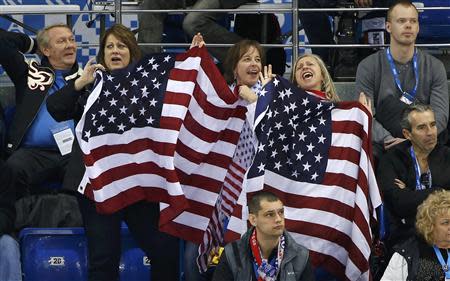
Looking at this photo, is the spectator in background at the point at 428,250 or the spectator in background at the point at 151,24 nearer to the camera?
the spectator in background at the point at 428,250

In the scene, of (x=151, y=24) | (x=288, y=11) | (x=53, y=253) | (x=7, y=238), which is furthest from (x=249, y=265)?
(x=151, y=24)

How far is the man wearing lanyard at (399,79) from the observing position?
1180 cm

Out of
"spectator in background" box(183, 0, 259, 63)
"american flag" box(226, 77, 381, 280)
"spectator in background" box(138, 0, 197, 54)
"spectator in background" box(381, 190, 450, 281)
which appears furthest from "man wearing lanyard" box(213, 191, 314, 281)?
"spectator in background" box(138, 0, 197, 54)

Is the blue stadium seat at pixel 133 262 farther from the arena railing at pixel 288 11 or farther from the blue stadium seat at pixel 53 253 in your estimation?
the arena railing at pixel 288 11

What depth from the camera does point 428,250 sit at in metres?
10.4

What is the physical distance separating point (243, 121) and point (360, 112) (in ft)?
3.13

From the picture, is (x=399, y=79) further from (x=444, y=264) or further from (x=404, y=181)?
(x=444, y=264)

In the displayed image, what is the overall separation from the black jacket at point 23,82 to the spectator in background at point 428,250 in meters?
3.39

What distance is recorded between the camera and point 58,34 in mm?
12242

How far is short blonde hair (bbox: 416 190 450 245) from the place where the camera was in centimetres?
1029

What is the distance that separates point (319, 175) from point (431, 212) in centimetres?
91

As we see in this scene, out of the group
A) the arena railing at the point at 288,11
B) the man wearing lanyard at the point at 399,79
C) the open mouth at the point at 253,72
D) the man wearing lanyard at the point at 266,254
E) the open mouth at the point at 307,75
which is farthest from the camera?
the arena railing at the point at 288,11

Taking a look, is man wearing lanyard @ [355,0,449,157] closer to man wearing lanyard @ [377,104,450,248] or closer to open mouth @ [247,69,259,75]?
man wearing lanyard @ [377,104,450,248]

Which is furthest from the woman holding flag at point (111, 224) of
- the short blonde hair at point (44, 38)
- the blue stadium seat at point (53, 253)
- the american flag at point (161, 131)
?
the short blonde hair at point (44, 38)
